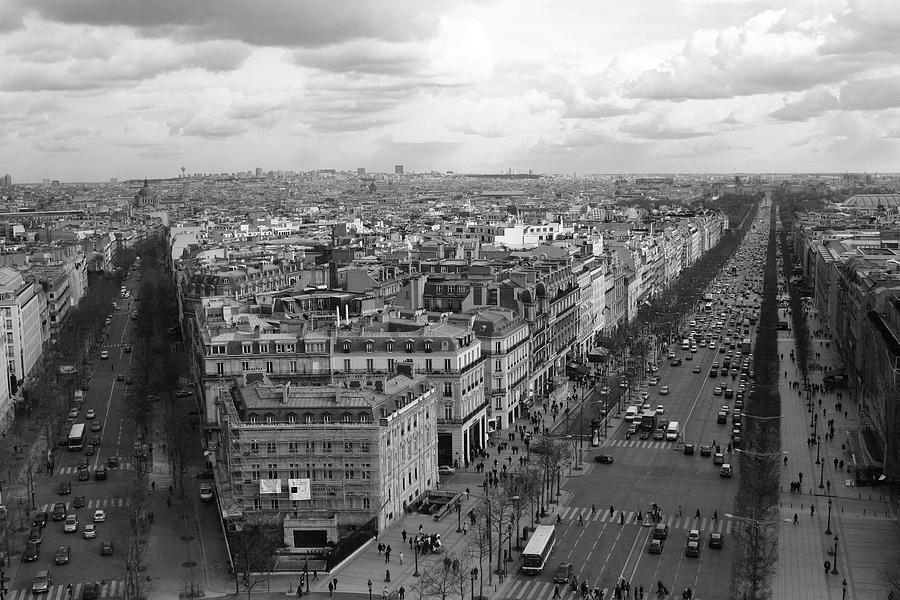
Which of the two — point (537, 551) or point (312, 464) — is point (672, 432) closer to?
point (537, 551)

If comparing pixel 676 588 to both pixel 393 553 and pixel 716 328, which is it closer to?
pixel 393 553

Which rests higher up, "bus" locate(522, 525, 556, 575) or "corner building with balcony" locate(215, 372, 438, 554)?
"corner building with balcony" locate(215, 372, 438, 554)

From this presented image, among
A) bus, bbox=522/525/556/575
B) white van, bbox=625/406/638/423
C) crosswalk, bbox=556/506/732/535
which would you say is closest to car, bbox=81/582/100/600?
bus, bbox=522/525/556/575

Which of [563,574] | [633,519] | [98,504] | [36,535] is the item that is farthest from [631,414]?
[36,535]

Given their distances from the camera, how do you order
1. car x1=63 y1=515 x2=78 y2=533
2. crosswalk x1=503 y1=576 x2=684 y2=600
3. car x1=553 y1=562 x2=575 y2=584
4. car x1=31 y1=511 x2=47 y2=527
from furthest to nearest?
1. car x1=31 y1=511 x2=47 y2=527
2. car x1=63 y1=515 x2=78 y2=533
3. car x1=553 y1=562 x2=575 y2=584
4. crosswalk x1=503 y1=576 x2=684 y2=600

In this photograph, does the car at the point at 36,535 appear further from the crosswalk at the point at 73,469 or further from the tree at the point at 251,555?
the crosswalk at the point at 73,469

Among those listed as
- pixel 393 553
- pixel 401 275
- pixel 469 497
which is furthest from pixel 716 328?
pixel 393 553

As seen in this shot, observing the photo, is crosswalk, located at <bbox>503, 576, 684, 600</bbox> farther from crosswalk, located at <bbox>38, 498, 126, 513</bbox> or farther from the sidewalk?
crosswalk, located at <bbox>38, 498, 126, 513</bbox>
